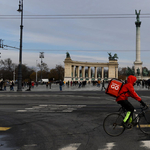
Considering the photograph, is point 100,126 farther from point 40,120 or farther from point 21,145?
point 21,145

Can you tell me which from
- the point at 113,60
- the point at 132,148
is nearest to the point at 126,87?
the point at 132,148

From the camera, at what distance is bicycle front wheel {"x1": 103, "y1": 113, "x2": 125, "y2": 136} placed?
5840 mm

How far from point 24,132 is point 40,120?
1.82 m

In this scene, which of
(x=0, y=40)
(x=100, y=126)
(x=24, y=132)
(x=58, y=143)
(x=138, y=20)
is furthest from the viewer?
(x=138, y=20)

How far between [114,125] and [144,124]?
79 centimetres

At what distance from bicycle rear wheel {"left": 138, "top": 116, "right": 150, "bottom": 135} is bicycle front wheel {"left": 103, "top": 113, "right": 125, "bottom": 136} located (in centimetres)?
48

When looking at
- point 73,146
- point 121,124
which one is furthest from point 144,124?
point 73,146

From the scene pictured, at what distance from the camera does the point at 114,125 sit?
5863mm

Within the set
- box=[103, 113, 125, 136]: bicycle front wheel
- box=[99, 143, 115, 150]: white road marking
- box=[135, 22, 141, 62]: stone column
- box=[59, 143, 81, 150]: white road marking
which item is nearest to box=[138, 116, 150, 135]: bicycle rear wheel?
box=[103, 113, 125, 136]: bicycle front wheel

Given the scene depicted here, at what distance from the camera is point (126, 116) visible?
229 inches

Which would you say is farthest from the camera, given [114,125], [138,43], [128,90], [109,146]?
[138,43]

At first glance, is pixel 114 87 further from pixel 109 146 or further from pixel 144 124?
pixel 109 146

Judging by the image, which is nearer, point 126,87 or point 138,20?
point 126,87

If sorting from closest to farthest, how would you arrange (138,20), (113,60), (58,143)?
(58,143) → (138,20) → (113,60)
